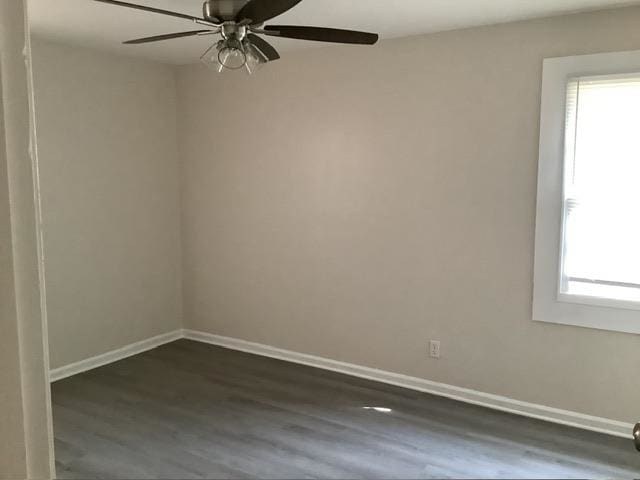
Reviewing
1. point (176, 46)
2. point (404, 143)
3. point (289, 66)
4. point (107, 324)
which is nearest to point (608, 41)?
point (404, 143)

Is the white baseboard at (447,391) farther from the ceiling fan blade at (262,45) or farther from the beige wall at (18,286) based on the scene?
the beige wall at (18,286)

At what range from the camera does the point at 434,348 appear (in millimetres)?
3475

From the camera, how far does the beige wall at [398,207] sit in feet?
9.97

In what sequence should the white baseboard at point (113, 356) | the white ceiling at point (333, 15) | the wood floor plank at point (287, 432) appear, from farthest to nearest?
the white baseboard at point (113, 356) < the white ceiling at point (333, 15) < the wood floor plank at point (287, 432)

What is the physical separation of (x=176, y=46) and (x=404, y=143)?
171 centimetres

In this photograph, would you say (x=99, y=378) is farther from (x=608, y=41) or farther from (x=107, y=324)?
(x=608, y=41)

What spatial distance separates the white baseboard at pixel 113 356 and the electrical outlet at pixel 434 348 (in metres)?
2.26

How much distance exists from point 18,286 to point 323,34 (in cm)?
190

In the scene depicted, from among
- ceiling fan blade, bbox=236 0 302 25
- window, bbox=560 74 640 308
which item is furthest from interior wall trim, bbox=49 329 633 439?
ceiling fan blade, bbox=236 0 302 25

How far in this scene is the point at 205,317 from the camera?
4543 millimetres

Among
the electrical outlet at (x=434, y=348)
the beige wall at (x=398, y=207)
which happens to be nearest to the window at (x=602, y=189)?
the beige wall at (x=398, y=207)

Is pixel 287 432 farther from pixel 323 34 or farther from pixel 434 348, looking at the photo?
pixel 323 34

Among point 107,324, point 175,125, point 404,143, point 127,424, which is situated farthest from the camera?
point 175,125

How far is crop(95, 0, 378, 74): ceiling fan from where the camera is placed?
188 cm
